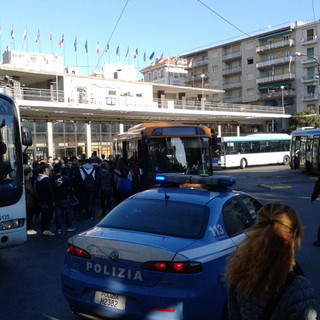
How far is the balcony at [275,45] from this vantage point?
68781mm

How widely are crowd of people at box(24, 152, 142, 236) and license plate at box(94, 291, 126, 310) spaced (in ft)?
17.8

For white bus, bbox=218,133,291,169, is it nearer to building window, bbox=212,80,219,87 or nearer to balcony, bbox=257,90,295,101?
balcony, bbox=257,90,295,101

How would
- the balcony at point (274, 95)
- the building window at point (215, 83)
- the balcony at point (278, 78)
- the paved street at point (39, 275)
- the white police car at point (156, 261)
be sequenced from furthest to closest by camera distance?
the building window at point (215, 83) < the balcony at point (274, 95) < the balcony at point (278, 78) < the paved street at point (39, 275) < the white police car at point (156, 261)

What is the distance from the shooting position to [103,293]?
12.7 ft

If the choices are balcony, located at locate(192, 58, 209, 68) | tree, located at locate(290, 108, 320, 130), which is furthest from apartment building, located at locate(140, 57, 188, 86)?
tree, located at locate(290, 108, 320, 130)

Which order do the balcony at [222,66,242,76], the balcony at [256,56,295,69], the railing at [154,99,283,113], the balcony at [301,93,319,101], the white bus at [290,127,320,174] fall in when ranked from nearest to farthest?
the white bus at [290,127,320,174] < the railing at [154,99,283,113] < the balcony at [301,93,319,101] < the balcony at [256,56,295,69] < the balcony at [222,66,242,76]

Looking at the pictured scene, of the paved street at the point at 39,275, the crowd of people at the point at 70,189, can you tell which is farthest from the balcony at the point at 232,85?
the paved street at the point at 39,275

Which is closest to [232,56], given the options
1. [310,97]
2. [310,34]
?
[310,34]

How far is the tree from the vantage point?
57.3 m

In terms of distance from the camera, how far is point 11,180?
676 centimetres

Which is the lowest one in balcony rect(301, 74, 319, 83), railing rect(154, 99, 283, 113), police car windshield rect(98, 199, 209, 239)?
police car windshield rect(98, 199, 209, 239)

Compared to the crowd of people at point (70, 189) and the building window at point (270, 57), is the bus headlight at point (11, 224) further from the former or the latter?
the building window at point (270, 57)

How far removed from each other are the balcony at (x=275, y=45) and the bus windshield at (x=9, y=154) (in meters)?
69.4

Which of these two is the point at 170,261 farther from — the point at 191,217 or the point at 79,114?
the point at 79,114
